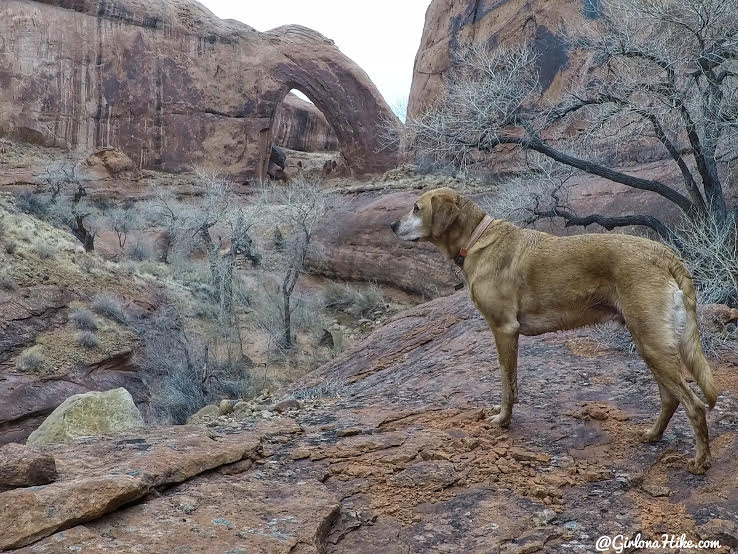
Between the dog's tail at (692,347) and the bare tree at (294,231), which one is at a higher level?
the dog's tail at (692,347)

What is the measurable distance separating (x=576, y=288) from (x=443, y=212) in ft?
4.01

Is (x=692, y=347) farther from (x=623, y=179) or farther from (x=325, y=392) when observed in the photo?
(x=623, y=179)

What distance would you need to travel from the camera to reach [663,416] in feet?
15.5

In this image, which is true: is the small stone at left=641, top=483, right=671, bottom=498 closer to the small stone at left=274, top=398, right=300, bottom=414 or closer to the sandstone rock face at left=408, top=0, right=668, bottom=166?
the small stone at left=274, top=398, right=300, bottom=414

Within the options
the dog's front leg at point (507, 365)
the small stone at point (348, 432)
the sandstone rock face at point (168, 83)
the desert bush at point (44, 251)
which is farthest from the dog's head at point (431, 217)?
the sandstone rock face at point (168, 83)

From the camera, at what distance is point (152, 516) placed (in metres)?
3.45

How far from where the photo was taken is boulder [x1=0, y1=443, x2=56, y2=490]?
3500 millimetres

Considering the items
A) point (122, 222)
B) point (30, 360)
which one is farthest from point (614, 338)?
point (122, 222)

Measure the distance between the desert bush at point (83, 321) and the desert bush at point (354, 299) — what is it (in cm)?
775

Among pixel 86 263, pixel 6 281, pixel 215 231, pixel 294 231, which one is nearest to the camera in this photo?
pixel 6 281

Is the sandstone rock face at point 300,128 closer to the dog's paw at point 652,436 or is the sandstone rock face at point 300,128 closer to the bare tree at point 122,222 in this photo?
the bare tree at point 122,222

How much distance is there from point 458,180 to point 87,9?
22656 mm

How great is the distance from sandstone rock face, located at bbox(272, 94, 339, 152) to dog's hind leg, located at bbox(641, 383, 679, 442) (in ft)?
157

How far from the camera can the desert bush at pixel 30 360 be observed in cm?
1345
